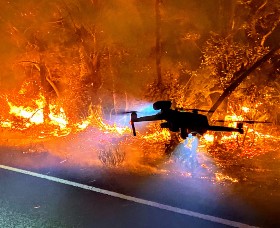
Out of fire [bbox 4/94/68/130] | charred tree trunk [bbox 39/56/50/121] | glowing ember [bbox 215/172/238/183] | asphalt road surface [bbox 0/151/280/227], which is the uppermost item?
charred tree trunk [bbox 39/56/50/121]

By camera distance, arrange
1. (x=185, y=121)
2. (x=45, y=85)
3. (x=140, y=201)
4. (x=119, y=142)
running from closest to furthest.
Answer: (x=185, y=121), (x=140, y=201), (x=119, y=142), (x=45, y=85)

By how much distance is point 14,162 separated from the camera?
927 cm

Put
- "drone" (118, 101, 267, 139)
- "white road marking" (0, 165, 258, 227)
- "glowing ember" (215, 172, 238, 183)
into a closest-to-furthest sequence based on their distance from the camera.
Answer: "drone" (118, 101, 267, 139)
"white road marking" (0, 165, 258, 227)
"glowing ember" (215, 172, 238, 183)

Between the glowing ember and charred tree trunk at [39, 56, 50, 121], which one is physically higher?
charred tree trunk at [39, 56, 50, 121]

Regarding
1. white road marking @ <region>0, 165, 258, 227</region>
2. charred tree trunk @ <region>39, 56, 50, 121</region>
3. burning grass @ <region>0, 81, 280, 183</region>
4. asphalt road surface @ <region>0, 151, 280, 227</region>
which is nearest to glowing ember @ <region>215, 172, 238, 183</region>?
burning grass @ <region>0, 81, 280, 183</region>

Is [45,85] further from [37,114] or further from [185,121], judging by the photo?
[185,121]

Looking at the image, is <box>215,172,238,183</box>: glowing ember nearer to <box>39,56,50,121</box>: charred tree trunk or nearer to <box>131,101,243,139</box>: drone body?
<box>131,101,243,139</box>: drone body

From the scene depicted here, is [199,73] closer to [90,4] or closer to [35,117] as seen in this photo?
[90,4]

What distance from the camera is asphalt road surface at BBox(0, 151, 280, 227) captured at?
5703 mm

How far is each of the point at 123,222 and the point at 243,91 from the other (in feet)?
23.9

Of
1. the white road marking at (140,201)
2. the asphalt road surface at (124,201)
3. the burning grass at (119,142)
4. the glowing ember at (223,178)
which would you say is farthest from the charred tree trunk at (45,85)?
the glowing ember at (223,178)

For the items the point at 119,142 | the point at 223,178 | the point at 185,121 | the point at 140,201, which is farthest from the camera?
the point at 119,142

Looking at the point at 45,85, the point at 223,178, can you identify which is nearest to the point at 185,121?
the point at 223,178

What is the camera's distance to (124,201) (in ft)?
21.2
